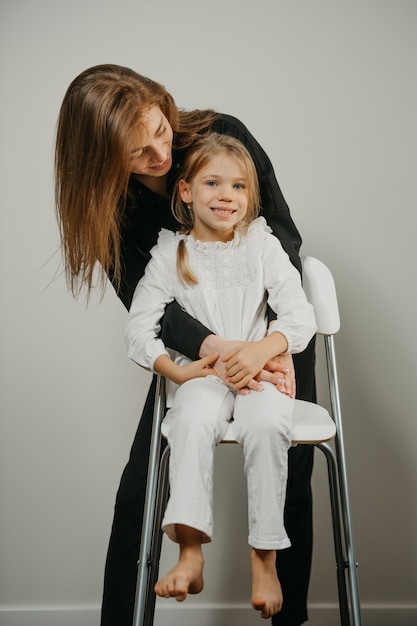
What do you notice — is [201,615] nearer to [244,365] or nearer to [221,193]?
[244,365]

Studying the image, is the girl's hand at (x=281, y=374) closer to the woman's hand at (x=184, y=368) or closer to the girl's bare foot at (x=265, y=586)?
the woman's hand at (x=184, y=368)

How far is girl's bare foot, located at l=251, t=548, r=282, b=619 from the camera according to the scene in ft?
3.63

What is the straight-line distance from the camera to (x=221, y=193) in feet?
4.73

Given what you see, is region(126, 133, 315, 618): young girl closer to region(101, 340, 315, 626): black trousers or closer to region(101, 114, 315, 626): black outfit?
region(101, 114, 315, 626): black outfit

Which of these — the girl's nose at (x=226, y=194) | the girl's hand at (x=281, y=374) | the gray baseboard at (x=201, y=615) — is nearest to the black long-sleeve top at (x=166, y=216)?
the girl's nose at (x=226, y=194)

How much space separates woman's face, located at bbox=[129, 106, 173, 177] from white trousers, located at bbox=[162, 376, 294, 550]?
1.47 feet

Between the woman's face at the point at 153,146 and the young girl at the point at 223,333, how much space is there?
11 cm

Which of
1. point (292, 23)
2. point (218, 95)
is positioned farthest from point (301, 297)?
point (292, 23)

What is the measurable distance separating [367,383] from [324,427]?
0.79 m

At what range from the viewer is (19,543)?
2.10 m

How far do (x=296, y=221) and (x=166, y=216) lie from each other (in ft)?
1.81

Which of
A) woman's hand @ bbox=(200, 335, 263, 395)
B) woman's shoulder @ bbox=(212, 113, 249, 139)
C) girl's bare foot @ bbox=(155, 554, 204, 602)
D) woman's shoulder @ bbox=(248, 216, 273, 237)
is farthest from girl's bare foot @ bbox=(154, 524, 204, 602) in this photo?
woman's shoulder @ bbox=(212, 113, 249, 139)

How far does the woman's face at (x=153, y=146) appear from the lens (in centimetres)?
133

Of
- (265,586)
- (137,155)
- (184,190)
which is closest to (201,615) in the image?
(265,586)
